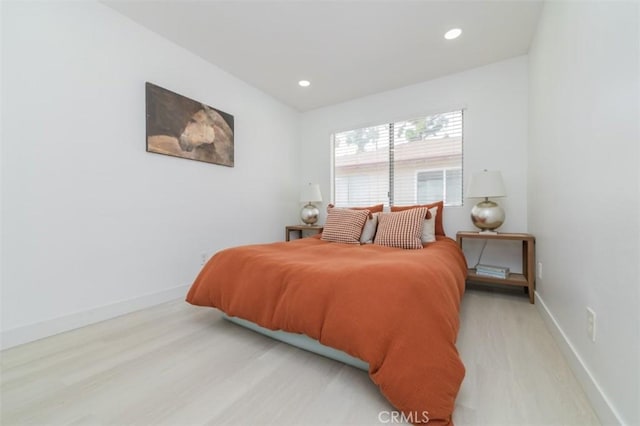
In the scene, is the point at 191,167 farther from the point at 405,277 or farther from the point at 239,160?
the point at 405,277

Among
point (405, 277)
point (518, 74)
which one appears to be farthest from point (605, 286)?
point (518, 74)

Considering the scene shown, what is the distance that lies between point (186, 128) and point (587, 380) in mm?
3249

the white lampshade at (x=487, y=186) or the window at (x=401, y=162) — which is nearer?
the white lampshade at (x=487, y=186)

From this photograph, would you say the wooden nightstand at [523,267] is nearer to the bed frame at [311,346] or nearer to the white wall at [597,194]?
the white wall at [597,194]

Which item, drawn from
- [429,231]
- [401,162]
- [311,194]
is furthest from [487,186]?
[311,194]

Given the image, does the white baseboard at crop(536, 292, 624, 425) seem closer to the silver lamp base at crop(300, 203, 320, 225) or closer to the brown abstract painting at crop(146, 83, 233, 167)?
the silver lamp base at crop(300, 203, 320, 225)

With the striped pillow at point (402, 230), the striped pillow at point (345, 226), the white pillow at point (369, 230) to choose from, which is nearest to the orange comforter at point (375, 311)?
the striped pillow at point (402, 230)

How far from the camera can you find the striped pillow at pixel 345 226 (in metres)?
2.58

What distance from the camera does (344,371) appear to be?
1.30m

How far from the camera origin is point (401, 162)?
3375 mm

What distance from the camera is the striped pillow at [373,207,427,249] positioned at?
2262 mm

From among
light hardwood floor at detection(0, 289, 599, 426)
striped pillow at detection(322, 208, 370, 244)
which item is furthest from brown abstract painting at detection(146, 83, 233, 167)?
light hardwood floor at detection(0, 289, 599, 426)

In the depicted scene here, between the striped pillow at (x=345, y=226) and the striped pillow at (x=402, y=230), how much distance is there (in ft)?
0.69

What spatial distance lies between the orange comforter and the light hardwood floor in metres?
0.17
